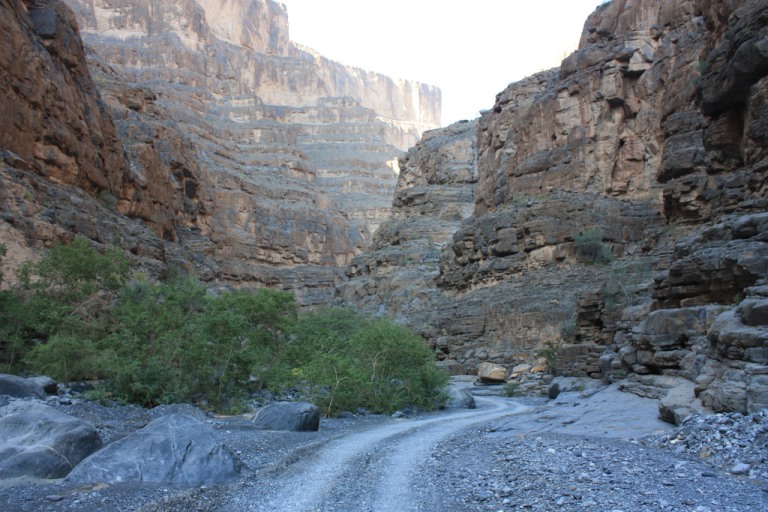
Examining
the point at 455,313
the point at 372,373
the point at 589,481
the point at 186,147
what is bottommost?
the point at 589,481

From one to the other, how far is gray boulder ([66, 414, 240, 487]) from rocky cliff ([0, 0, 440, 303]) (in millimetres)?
19996

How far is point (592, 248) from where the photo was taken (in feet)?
134

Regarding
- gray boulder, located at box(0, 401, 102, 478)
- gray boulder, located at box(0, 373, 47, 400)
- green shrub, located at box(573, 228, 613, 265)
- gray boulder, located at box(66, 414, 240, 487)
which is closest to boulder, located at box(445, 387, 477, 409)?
gray boulder, located at box(0, 373, 47, 400)

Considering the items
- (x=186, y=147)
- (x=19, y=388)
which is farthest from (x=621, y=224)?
(x=186, y=147)

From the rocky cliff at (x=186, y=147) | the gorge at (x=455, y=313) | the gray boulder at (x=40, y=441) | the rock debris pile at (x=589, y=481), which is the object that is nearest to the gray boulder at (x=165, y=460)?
the gorge at (x=455, y=313)

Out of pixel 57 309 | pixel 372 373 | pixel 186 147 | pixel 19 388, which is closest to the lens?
pixel 19 388

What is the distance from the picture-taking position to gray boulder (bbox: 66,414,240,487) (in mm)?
7898

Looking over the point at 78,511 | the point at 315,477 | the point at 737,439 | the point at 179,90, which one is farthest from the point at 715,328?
the point at 179,90

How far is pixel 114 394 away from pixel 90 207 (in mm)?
21160

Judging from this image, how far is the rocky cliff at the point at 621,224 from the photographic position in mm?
13586

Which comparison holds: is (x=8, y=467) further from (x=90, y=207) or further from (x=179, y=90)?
(x=179, y=90)

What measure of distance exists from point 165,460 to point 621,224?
1541 inches

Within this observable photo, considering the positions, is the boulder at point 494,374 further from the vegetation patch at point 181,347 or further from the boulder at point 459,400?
the vegetation patch at point 181,347

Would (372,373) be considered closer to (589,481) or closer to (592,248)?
(589,481)
